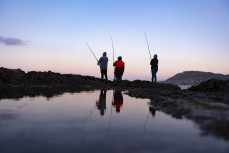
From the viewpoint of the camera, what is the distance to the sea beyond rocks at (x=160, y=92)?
4970mm

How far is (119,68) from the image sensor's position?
66.0 feet

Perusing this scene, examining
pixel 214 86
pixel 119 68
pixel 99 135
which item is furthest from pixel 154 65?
pixel 99 135

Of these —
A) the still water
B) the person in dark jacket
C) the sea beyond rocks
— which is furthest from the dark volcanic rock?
the still water

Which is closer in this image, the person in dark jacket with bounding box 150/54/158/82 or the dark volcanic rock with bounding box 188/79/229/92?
the dark volcanic rock with bounding box 188/79/229/92

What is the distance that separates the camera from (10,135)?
3711 millimetres

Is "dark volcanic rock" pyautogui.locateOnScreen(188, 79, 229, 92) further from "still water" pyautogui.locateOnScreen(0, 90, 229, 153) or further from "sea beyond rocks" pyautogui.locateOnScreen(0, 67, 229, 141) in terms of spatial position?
"still water" pyautogui.locateOnScreen(0, 90, 229, 153)

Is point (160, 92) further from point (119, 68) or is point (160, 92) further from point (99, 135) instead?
point (99, 135)

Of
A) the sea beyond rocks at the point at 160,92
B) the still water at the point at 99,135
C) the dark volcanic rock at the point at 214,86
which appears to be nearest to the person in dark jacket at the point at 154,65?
the sea beyond rocks at the point at 160,92

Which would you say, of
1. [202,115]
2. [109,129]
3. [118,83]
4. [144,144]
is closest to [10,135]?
[109,129]

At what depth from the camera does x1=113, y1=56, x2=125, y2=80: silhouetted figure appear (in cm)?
1983

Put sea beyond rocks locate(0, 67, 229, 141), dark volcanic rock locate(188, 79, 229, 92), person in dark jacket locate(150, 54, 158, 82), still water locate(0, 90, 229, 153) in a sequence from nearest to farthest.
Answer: still water locate(0, 90, 229, 153), sea beyond rocks locate(0, 67, 229, 141), dark volcanic rock locate(188, 79, 229, 92), person in dark jacket locate(150, 54, 158, 82)

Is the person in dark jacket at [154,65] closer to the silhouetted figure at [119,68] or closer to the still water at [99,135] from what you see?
the silhouetted figure at [119,68]

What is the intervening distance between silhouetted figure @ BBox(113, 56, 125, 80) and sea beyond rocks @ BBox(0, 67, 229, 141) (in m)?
0.85

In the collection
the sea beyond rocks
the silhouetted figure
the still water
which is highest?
the silhouetted figure
